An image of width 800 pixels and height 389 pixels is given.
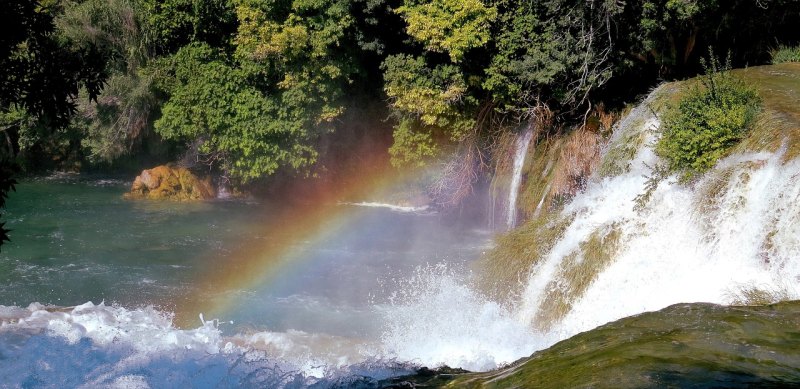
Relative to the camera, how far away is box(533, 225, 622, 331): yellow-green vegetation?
11.1 meters

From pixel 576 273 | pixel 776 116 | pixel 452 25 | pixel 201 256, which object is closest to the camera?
pixel 776 116

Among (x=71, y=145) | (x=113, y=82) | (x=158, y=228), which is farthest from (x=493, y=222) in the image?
(x=71, y=145)

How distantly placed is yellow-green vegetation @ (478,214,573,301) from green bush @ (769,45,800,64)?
21.4 feet

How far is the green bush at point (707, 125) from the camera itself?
35.4 ft

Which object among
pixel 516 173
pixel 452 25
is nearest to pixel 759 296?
pixel 516 173

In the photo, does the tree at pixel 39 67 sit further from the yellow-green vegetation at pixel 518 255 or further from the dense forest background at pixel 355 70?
the yellow-green vegetation at pixel 518 255

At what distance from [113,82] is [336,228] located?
924 cm

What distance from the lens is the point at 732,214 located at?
9711 millimetres

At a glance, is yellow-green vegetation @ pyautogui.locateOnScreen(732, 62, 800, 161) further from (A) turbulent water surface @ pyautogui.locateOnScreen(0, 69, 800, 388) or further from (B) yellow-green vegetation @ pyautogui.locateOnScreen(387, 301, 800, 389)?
(B) yellow-green vegetation @ pyautogui.locateOnScreen(387, 301, 800, 389)

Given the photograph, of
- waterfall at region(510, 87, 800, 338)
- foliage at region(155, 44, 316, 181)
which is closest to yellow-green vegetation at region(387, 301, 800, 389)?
waterfall at region(510, 87, 800, 338)

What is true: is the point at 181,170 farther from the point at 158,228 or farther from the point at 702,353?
the point at 702,353

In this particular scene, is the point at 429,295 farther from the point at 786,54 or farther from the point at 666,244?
the point at 786,54

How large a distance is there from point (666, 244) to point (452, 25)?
8940mm

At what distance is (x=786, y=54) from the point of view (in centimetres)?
1503
